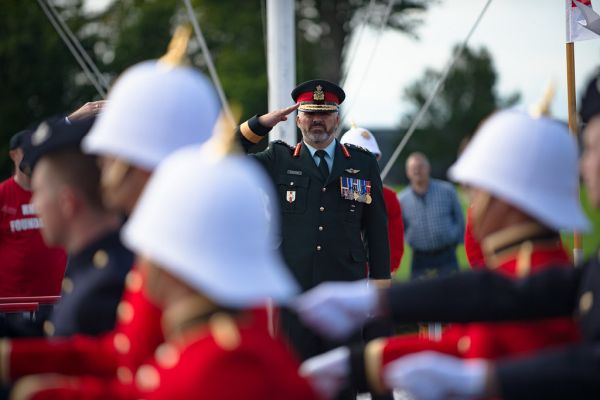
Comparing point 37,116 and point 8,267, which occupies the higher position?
point 37,116

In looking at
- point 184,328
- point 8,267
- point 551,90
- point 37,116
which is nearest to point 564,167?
point 551,90

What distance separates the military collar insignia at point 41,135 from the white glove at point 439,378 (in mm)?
1405

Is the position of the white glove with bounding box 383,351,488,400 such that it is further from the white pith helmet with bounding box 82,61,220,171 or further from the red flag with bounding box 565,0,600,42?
the red flag with bounding box 565,0,600,42

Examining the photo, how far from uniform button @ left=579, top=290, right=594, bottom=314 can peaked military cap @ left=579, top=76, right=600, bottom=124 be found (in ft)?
1.70

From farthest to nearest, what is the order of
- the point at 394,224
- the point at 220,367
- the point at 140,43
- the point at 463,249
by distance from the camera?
the point at 140,43 → the point at 463,249 → the point at 394,224 → the point at 220,367

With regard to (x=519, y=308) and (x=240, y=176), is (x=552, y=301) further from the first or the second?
(x=240, y=176)

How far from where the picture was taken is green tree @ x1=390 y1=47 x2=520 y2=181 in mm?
75938

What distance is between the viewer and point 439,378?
2531 millimetres

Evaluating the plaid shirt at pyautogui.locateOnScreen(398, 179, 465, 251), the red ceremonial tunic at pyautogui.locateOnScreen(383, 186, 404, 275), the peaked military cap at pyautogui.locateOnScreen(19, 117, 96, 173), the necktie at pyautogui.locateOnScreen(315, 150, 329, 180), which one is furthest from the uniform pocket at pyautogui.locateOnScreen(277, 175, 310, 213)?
the plaid shirt at pyautogui.locateOnScreen(398, 179, 465, 251)

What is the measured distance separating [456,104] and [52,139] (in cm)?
7923

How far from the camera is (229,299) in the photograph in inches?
92.2

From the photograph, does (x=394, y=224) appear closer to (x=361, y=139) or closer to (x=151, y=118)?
(x=361, y=139)

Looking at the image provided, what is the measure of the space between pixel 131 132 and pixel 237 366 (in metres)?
0.93

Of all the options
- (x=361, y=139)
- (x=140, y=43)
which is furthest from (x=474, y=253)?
(x=140, y=43)
